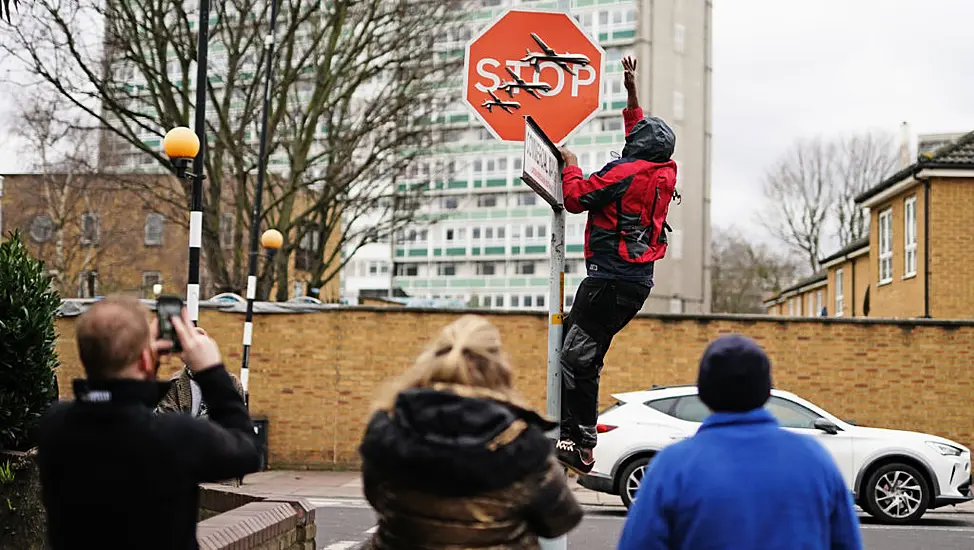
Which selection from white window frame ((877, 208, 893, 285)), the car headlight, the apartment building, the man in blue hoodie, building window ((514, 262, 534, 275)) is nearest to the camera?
the man in blue hoodie

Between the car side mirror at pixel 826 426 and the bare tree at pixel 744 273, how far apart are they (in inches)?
1969

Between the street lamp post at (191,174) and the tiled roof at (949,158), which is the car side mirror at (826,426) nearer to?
the street lamp post at (191,174)

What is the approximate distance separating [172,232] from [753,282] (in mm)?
34436

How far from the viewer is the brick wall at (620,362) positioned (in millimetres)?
19734

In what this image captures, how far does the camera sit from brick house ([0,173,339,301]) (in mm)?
45281

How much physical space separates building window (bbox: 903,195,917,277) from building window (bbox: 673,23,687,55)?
141ft

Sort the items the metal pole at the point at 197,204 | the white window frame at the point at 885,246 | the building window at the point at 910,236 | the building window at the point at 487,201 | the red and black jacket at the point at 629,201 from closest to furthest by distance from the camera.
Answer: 1. the red and black jacket at the point at 629,201
2. the metal pole at the point at 197,204
3. the building window at the point at 910,236
4. the white window frame at the point at 885,246
5. the building window at the point at 487,201

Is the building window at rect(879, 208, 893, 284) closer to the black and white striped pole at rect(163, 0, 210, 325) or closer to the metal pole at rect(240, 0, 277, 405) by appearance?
the metal pole at rect(240, 0, 277, 405)

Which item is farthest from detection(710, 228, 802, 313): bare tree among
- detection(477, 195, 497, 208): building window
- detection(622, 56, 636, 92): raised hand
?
detection(622, 56, 636, 92): raised hand

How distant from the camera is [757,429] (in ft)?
10.8

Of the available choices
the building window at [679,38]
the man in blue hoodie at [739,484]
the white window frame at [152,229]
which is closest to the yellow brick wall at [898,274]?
the man in blue hoodie at [739,484]

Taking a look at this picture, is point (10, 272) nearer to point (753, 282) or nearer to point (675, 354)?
point (675, 354)

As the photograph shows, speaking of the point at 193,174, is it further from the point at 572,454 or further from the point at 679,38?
the point at 679,38

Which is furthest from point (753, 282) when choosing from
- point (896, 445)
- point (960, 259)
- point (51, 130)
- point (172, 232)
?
point (896, 445)
